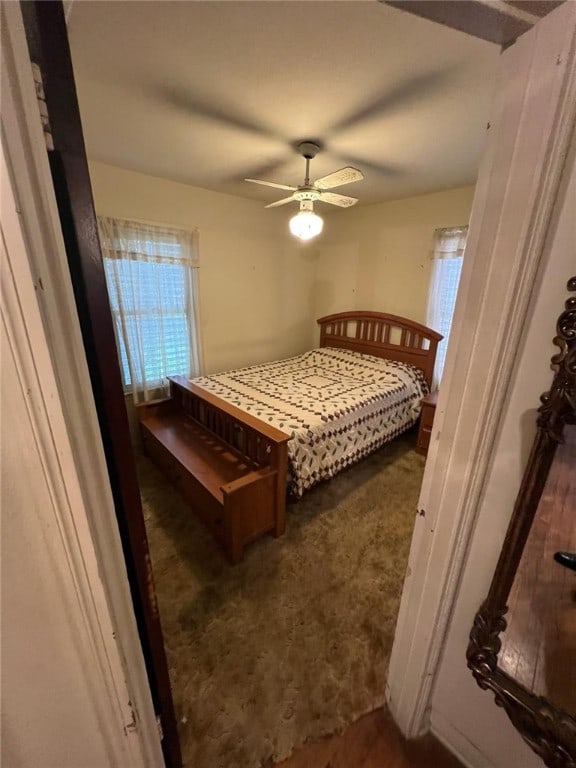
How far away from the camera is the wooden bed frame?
5.95 feet

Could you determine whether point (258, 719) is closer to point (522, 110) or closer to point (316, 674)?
point (316, 674)

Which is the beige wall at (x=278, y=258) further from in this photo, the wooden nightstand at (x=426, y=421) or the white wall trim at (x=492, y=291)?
the white wall trim at (x=492, y=291)

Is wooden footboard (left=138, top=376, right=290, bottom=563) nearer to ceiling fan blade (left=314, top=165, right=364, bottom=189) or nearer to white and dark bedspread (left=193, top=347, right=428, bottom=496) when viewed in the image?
white and dark bedspread (left=193, top=347, right=428, bottom=496)

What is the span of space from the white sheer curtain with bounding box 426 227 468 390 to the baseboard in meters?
2.43

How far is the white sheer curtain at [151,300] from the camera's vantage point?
260cm

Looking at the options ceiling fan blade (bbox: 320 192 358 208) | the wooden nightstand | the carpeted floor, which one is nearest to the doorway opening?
the carpeted floor

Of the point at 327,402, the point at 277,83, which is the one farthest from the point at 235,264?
the point at 277,83

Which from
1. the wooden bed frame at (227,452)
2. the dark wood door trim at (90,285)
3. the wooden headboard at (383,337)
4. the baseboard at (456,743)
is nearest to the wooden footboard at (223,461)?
the wooden bed frame at (227,452)

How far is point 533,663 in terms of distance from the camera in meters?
0.83

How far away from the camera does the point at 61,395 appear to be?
54 centimetres

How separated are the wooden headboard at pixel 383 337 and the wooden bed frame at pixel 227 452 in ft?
0.04

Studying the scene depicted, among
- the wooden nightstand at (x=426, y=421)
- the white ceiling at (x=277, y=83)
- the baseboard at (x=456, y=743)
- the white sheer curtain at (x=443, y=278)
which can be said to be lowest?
the baseboard at (x=456, y=743)

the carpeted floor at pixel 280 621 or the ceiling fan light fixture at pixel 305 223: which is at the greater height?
the ceiling fan light fixture at pixel 305 223

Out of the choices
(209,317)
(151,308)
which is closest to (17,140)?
(151,308)
